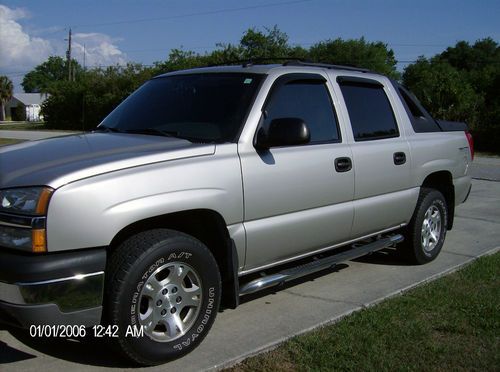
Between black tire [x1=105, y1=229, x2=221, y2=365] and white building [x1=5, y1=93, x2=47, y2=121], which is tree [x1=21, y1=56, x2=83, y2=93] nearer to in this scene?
white building [x1=5, y1=93, x2=47, y2=121]

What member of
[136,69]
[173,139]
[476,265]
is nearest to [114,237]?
[173,139]

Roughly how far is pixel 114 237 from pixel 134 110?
5.43ft

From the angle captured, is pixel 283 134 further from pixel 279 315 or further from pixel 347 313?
pixel 347 313

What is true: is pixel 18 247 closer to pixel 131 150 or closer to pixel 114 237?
pixel 114 237

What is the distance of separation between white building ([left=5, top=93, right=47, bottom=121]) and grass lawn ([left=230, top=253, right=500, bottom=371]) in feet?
302

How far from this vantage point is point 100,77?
161 ft

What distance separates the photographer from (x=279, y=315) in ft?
14.7

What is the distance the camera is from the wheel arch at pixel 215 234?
3717mm

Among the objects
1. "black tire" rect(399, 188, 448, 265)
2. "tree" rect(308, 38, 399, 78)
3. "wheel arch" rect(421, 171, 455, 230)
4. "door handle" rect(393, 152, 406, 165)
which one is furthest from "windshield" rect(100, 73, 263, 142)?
"tree" rect(308, 38, 399, 78)

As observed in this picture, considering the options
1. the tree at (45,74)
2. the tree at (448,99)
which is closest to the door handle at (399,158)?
the tree at (448,99)

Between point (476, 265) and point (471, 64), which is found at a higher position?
point (471, 64)

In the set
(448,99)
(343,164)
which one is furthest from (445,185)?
(448,99)

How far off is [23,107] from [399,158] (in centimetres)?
9618

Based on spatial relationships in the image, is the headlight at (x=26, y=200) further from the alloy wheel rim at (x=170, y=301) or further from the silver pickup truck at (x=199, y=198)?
the alloy wheel rim at (x=170, y=301)
